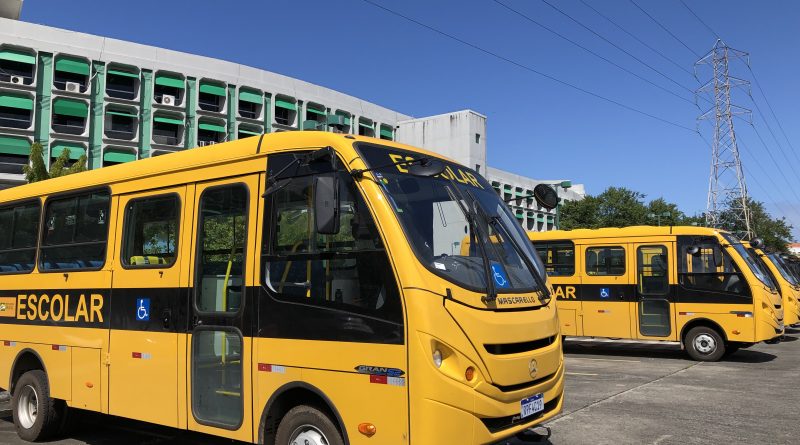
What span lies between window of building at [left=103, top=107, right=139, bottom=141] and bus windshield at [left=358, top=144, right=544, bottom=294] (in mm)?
43225

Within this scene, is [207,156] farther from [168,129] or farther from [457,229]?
[168,129]

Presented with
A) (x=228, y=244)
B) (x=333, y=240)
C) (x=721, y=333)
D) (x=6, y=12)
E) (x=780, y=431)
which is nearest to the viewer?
(x=333, y=240)

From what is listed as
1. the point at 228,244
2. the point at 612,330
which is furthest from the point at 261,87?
the point at 228,244

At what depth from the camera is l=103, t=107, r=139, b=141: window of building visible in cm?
4300

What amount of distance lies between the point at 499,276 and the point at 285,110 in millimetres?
49728

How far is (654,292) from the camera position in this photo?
13898mm

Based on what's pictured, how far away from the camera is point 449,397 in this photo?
4070mm

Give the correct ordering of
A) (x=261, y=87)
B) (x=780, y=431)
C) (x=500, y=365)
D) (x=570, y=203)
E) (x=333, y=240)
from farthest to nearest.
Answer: (x=570, y=203) → (x=261, y=87) → (x=780, y=431) → (x=333, y=240) → (x=500, y=365)

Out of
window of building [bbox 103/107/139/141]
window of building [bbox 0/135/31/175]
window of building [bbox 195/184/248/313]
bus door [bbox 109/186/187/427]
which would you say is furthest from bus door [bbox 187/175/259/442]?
window of building [bbox 103/107/139/141]

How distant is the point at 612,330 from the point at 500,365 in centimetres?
1105

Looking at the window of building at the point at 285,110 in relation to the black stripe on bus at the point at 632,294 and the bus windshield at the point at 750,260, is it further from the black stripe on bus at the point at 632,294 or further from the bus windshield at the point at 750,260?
the bus windshield at the point at 750,260

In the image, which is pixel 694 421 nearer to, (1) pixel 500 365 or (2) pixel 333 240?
(1) pixel 500 365

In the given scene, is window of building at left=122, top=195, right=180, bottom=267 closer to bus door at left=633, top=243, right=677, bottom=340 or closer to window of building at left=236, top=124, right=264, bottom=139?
bus door at left=633, top=243, right=677, bottom=340

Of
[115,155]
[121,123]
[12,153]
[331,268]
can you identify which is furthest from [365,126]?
[331,268]
